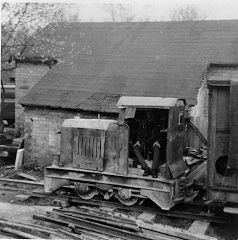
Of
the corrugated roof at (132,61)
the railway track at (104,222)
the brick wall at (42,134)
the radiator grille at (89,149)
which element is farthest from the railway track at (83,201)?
the corrugated roof at (132,61)

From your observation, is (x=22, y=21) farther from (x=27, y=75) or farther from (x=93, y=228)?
(x=93, y=228)

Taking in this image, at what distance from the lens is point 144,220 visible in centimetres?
889

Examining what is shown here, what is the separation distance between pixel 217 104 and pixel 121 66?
25.0 ft

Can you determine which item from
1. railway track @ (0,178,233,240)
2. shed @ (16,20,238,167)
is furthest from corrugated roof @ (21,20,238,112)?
railway track @ (0,178,233,240)

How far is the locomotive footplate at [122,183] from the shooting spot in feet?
30.6

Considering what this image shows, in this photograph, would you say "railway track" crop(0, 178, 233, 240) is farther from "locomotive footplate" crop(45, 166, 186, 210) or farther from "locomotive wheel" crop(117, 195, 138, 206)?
"locomotive footplate" crop(45, 166, 186, 210)

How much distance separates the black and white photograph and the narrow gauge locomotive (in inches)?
1.0

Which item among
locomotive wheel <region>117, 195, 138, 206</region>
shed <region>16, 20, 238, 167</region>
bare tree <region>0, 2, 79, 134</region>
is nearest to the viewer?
locomotive wheel <region>117, 195, 138, 206</region>

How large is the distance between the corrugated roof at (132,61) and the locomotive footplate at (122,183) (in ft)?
11.7

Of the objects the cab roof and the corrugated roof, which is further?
the corrugated roof

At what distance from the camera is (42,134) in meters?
14.8

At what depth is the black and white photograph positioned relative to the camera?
27.5ft

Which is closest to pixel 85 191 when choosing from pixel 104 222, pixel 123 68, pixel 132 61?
pixel 104 222

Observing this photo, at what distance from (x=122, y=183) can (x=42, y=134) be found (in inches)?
230
